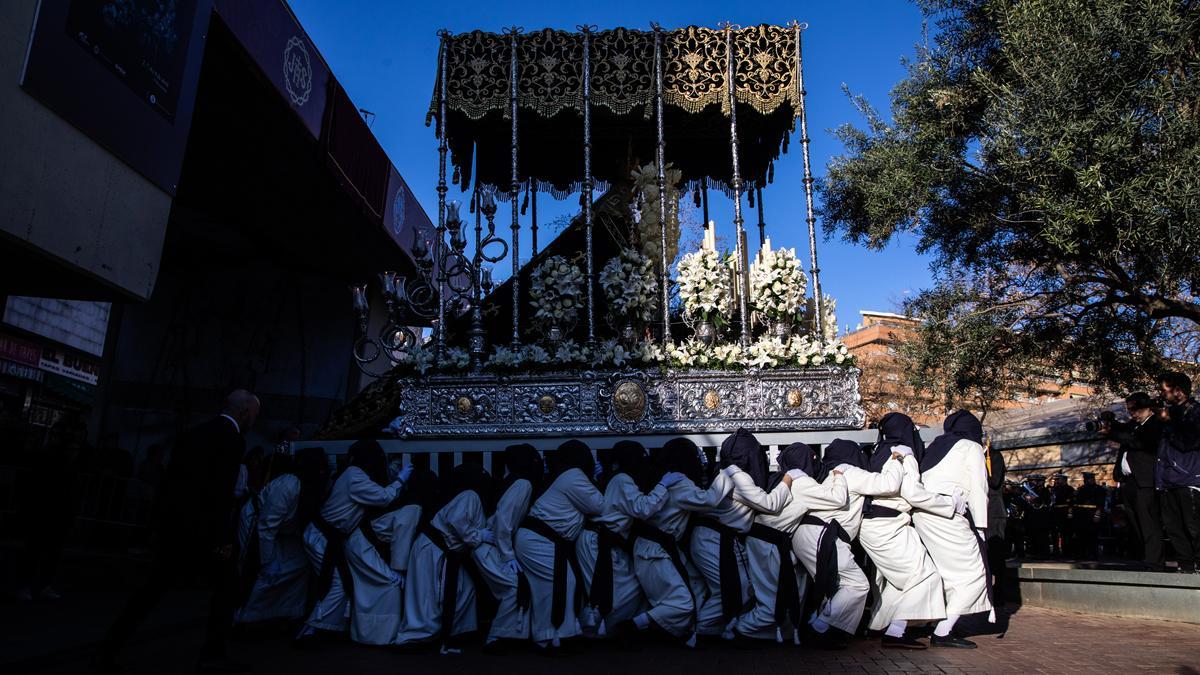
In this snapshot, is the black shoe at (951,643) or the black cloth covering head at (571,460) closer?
the black shoe at (951,643)

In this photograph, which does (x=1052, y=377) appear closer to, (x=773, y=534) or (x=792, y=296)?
(x=792, y=296)

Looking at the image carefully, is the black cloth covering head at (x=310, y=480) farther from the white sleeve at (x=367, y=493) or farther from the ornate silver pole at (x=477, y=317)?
the ornate silver pole at (x=477, y=317)

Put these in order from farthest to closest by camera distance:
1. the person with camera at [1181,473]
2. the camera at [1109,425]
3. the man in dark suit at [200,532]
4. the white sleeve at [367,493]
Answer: the camera at [1109,425], the person with camera at [1181,473], the white sleeve at [367,493], the man in dark suit at [200,532]

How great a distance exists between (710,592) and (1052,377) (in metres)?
8.30

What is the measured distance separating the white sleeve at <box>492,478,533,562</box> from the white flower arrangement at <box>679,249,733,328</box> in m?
3.32

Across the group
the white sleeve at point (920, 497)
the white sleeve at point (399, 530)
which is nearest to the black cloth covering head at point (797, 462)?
the white sleeve at point (920, 497)

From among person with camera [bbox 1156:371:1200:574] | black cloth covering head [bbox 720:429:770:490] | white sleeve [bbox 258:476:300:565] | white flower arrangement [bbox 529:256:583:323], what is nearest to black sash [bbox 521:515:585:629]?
black cloth covering head [bbox 720:429:770:490]

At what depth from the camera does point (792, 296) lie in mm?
8953

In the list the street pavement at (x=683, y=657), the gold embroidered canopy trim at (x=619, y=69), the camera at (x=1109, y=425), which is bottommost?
the street pavement at (x=683, y=657)

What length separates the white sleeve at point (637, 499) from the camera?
6164mm

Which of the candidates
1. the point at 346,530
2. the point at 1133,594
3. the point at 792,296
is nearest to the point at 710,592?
the point at 346,530

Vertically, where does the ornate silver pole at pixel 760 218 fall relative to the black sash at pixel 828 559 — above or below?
above

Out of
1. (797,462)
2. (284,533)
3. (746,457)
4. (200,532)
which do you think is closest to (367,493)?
(284,533)

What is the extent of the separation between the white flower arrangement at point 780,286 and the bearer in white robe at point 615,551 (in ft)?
10.7
